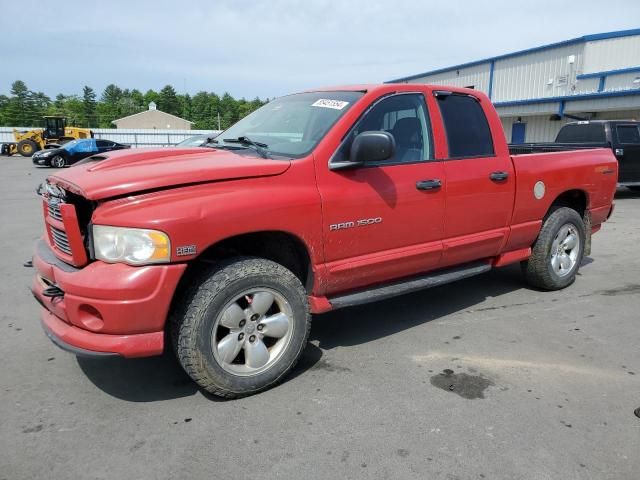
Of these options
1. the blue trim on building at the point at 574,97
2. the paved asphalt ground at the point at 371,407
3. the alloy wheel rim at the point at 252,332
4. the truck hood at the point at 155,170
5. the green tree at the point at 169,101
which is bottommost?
the paved asphalt ground at the point at 371,407

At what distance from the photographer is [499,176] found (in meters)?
4.22

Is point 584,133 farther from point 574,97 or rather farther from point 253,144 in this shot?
point 253,144

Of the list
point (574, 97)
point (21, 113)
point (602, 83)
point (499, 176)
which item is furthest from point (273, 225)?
point (21, 113)

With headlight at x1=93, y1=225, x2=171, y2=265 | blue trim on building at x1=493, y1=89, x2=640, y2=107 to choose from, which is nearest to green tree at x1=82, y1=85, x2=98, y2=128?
blue trim on building at x1=493, y1=89, x2=640, y2=107

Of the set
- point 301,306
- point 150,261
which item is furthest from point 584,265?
point 150,261

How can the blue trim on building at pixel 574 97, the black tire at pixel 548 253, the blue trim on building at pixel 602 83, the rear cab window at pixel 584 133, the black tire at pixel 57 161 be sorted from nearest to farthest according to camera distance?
the black tire at pixel 548 253, the rear cab window at pixel 584 133, the blue trim on building at pixel 574 97, the blue trim on building at pixel 602 83, the black tire at pixel 57 161

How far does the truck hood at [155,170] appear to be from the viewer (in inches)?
106

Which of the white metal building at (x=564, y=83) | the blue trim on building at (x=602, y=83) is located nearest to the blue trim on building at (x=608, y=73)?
the white metal building at (x=564, y=83)

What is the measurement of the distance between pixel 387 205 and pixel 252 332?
4.23ft

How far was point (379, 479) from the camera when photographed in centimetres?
234

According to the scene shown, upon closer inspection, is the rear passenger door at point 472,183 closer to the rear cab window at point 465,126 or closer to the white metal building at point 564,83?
the rear cab window at point 465,126

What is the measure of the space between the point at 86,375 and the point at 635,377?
3697 millimetres

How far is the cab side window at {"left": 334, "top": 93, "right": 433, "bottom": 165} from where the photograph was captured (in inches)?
144

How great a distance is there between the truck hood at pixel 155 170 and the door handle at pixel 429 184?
108 cm
